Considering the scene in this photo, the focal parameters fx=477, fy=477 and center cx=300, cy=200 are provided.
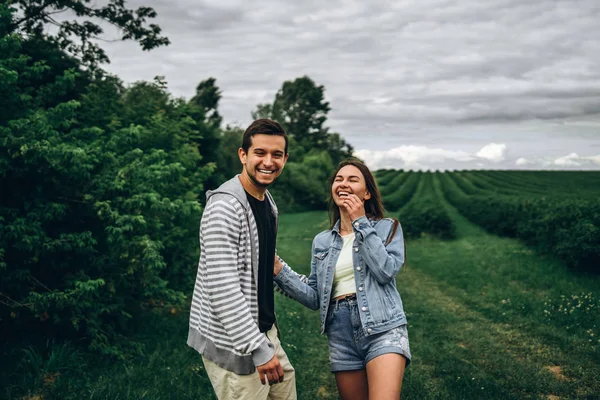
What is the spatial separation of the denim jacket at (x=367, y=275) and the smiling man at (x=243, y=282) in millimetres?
484

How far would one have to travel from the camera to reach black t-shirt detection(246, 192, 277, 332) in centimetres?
290

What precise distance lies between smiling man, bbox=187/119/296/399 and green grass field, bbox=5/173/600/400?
110 inches

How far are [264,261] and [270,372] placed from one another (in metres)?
0.64

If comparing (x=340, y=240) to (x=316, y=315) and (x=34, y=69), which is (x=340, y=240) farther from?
(x=316, y=315)

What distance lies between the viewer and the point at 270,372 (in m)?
2.62

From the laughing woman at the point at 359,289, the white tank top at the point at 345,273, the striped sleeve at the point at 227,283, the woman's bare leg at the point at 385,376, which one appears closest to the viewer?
the striped sleeve at the point at 227,283

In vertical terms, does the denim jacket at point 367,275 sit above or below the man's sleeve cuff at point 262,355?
above

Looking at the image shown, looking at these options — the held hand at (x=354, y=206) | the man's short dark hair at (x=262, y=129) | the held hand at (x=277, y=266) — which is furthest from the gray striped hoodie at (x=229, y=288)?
the held hand at (x=354, y=206)

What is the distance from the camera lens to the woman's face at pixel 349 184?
3.46m

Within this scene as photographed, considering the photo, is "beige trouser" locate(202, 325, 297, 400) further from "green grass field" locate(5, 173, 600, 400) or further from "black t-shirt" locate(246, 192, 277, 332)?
"green grass field" locate(5, 173, 600, 400)

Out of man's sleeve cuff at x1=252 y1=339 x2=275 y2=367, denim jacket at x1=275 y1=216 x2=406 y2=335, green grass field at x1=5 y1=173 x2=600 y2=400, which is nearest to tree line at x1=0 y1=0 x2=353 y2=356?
green grass field at x1=5 y1=173 x2=600 y2=400

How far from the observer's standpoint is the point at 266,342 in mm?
2645

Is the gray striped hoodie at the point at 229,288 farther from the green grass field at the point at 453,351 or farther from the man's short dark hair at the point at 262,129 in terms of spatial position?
the green grass field at the point at 453,351

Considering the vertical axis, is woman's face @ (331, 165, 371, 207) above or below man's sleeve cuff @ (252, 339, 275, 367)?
above
